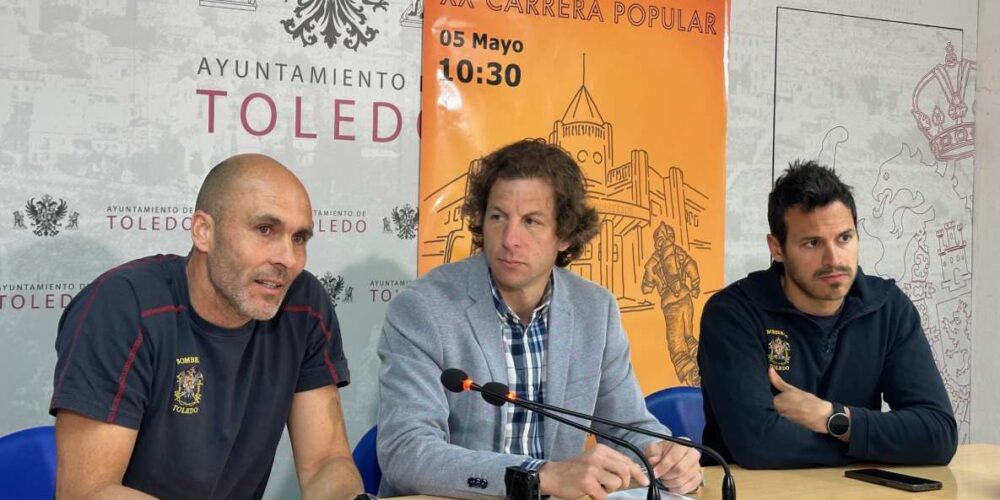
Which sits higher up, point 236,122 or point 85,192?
point 236,122

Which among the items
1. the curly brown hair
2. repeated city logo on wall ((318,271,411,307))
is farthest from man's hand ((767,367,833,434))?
repeated city logo on wall ((318,271,411,307))

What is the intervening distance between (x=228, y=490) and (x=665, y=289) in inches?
78.0

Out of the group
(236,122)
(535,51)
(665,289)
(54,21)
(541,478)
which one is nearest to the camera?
(541,478)

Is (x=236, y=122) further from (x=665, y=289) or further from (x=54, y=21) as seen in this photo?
(x=665, y=289)

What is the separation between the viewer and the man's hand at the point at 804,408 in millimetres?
2367

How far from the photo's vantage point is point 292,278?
80.7 inches

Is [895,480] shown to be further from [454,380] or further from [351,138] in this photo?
[351,138]

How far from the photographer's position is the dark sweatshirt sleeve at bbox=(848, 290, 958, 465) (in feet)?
7.76

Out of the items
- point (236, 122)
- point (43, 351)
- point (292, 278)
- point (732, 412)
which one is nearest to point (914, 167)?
point (732, 412)

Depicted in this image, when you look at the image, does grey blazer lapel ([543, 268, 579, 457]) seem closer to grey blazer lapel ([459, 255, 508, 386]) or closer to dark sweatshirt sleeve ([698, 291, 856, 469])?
grey blazer lapel ([459, 255, 508, 386])

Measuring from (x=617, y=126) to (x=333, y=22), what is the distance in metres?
1.08

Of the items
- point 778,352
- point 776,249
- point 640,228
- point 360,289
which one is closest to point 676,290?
point 640,228

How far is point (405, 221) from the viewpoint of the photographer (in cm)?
323

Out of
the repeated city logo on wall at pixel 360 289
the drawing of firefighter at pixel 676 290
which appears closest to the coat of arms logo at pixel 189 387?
the repeated city logo on wall at pixel 360 289
